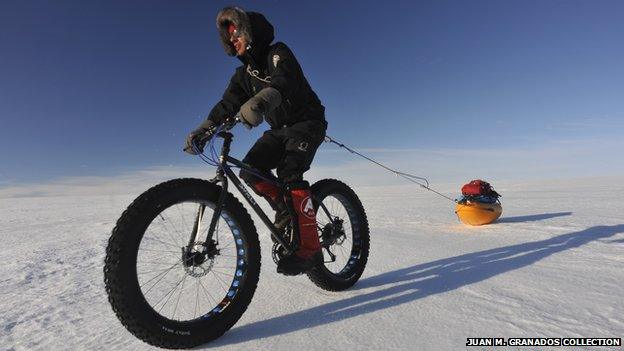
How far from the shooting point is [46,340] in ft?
7.32

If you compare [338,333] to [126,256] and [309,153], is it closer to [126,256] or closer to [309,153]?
[126,256]

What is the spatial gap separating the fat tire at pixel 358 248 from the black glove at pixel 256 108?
1.25m

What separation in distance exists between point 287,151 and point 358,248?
1.39 m

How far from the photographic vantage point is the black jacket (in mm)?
2809

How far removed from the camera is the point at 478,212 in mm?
6996

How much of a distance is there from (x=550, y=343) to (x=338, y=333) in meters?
1.14

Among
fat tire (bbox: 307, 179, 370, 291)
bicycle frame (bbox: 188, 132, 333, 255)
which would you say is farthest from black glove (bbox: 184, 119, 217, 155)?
fat tire (bbox: 307, 179, 370, 291)

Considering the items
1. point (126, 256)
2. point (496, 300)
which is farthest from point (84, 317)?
point (496, 300)

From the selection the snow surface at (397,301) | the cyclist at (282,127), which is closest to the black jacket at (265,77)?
the cyclist at (282,127)

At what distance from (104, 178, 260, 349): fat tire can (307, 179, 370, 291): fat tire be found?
0.85 metres

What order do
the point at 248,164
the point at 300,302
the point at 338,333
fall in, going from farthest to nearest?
the point at 248,164 → the point at 300,302 → the point at 338,333

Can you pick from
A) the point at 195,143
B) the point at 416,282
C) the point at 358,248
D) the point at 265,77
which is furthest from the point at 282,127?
the point at 416,282

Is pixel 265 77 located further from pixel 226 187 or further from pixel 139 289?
pixel 139 289

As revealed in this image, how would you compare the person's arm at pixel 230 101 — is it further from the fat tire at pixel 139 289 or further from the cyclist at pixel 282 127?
the fat tire at pixel 139 289
